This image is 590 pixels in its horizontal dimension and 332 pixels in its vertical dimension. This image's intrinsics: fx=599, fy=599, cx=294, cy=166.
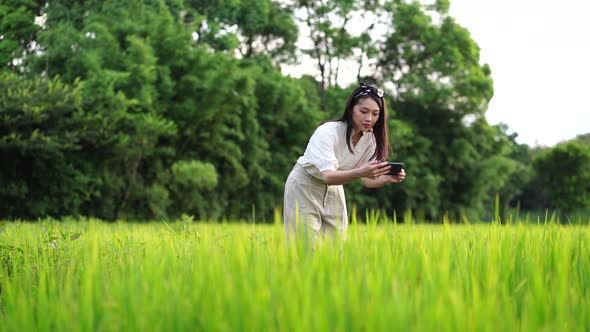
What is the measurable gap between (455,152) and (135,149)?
16063 mm

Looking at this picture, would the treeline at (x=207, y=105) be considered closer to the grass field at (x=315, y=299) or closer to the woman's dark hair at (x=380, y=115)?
the woman's dark hair at (x=380, y=115)

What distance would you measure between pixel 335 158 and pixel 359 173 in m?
0.30

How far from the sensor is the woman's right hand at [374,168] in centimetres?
354

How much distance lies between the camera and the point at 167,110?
717 inches

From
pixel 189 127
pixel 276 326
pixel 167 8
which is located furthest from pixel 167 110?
pixel 276 326

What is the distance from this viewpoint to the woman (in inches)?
153

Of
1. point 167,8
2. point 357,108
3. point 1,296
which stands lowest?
point 1,296

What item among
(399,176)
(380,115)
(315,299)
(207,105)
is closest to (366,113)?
(380,115)

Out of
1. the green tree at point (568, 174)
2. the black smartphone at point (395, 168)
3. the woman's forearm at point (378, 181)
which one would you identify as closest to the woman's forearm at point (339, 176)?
the black smartphone at point (395, 168)

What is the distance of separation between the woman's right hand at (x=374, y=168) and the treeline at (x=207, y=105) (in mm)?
5475

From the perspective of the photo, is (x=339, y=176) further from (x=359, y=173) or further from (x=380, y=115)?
(x=380, y=115)

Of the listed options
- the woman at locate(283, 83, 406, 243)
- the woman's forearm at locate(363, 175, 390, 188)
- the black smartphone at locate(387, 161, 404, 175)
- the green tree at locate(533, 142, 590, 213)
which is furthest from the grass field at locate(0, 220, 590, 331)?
the green tree at locate(533, 142, 590, 213)

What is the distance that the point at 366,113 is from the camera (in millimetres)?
3885

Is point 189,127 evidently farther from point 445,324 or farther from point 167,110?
point 445,324
